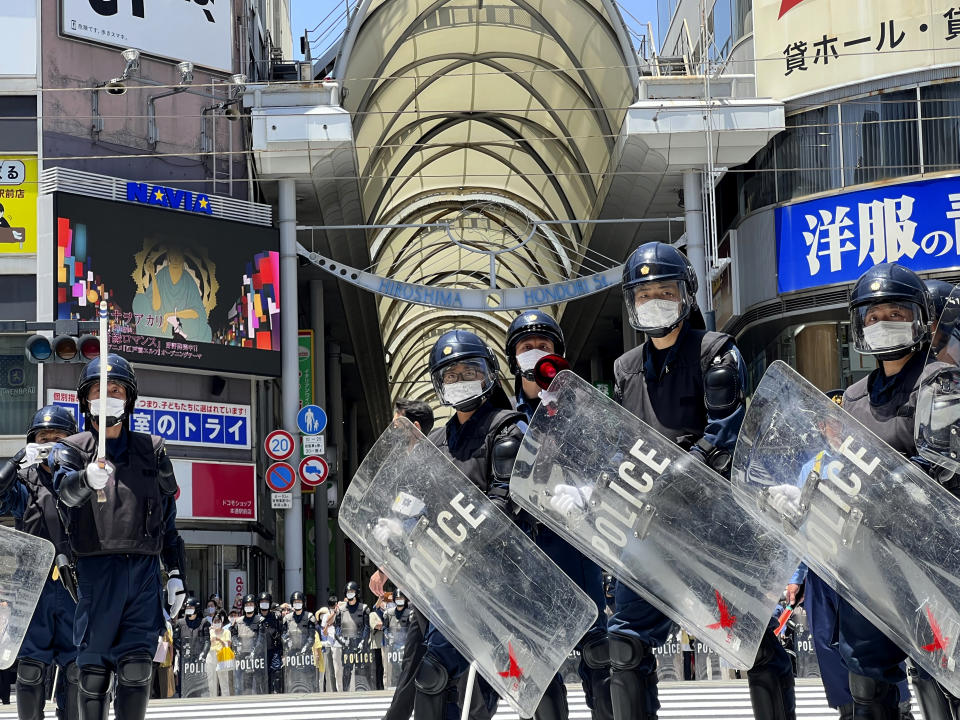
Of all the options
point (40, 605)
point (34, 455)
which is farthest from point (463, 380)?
point (40, 605)

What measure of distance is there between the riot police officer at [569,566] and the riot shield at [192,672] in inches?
482

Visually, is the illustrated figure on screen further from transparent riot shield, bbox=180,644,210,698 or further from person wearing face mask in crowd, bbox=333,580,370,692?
transparent riot shield, bbox=180,644,210,698

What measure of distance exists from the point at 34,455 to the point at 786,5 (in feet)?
66.6

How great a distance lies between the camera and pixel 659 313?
689cm

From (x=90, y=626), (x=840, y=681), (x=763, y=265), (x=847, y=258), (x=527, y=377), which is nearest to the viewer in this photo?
(x=840, y=681)

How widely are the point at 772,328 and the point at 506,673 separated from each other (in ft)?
72.2

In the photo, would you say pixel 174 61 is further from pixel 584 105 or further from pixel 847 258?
pixel 847 258

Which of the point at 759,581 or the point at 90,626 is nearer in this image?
the point at 759,581

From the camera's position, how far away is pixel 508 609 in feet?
21.2

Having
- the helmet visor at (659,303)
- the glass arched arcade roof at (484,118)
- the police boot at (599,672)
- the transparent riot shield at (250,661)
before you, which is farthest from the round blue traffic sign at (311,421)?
the helmet visor at (659,303)

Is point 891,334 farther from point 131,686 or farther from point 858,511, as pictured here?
point 131,686

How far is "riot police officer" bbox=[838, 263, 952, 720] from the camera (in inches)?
240

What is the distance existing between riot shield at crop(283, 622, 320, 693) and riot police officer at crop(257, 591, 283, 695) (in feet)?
0.44

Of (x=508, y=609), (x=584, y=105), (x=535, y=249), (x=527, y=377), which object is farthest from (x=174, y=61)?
(x=508, y=609)
